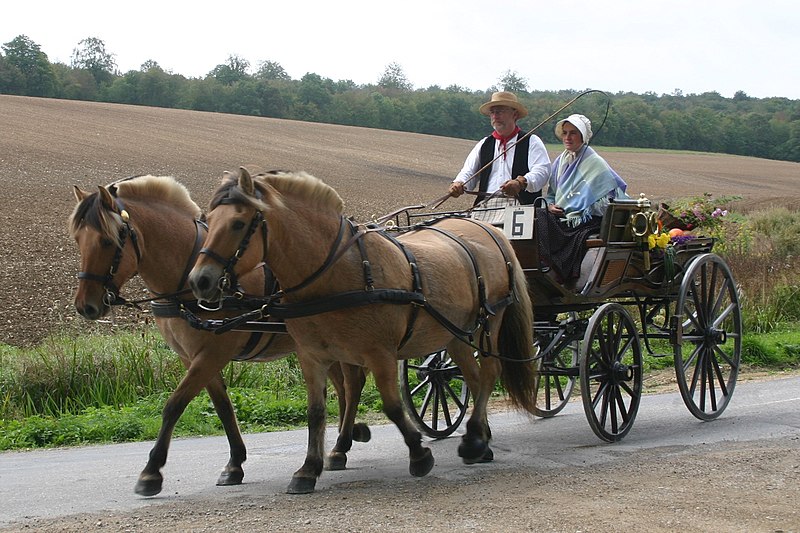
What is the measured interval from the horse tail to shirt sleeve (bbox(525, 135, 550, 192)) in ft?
3.22

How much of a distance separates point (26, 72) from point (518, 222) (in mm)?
53881

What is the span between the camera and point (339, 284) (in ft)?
19.0

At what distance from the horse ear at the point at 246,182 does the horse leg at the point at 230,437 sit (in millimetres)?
1523

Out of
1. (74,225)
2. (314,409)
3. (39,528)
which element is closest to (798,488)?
(314,409)

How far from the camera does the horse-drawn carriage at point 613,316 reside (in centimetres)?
773

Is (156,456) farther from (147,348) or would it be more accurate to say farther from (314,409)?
(147,348)

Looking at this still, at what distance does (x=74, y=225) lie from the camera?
601cm

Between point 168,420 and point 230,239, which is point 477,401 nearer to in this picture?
point 168,420

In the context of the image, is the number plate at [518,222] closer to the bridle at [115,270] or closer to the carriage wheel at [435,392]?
the carriage wheel at [435,392]

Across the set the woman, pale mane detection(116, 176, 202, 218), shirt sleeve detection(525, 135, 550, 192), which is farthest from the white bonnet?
pale mane detection(116, 176, 202, 218)

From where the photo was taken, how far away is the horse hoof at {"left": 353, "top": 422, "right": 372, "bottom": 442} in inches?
299

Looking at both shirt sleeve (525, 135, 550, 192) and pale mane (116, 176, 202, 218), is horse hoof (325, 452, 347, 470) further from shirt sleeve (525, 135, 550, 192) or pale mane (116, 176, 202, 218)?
shirt sleeve (525, 135, 550, 192)

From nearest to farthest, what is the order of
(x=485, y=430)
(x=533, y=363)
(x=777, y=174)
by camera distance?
(x=485, y=430) → (x=533, y=363) → (x=777, y=174)

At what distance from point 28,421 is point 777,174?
46.7 m
